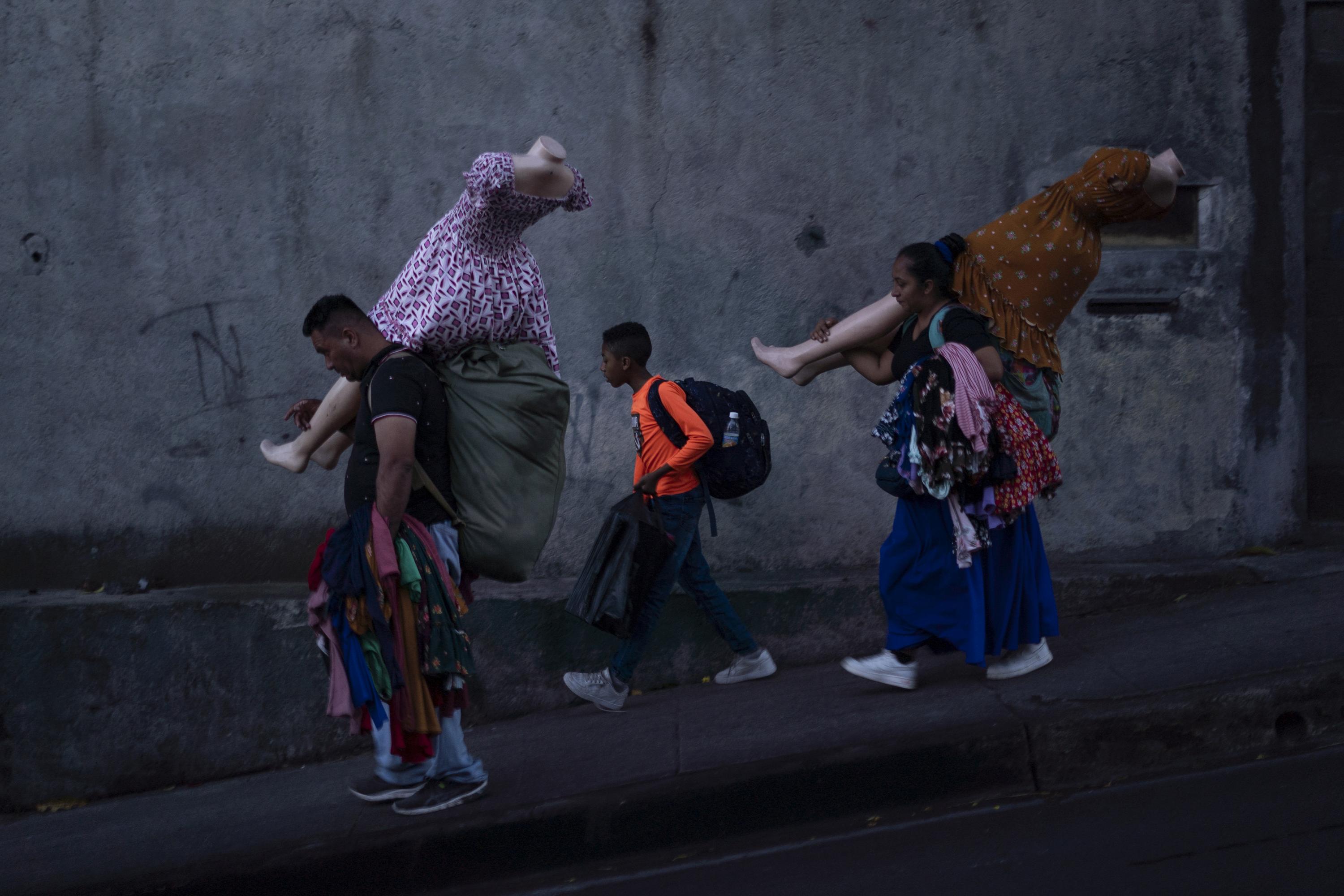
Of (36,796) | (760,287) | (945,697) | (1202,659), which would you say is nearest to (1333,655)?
(1202,659)

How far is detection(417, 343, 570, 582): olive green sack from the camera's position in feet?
11.9

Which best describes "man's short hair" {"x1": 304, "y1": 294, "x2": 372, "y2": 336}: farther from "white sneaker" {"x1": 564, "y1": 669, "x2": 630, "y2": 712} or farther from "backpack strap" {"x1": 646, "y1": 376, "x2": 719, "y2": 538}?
"white sneaker" {"x1": 564, "y1": 669, "x2": 630, "y2": 712}

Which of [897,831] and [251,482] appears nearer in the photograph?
[897,831]

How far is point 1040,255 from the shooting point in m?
4.34

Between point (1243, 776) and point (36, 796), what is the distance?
15.7 ft

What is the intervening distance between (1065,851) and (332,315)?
2.66 metres

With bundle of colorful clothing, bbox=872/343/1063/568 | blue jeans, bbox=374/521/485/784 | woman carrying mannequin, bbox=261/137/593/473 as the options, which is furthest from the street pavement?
woman carrying mannequin, bbox=261/137/593/473

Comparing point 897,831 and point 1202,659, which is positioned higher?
point 1202,659

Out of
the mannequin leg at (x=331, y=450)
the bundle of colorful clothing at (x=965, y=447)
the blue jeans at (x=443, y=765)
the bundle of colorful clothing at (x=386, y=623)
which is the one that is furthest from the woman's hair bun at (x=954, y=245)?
the blue jeans at (x=443, y=765)

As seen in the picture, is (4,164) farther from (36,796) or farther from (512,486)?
(512,486)

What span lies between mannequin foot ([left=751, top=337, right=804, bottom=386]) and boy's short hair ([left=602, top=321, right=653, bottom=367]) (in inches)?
18.3

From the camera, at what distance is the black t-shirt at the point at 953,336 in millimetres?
4195

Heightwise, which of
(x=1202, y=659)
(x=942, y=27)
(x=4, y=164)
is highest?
(x=942, y=27)

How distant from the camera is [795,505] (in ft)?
18.2
